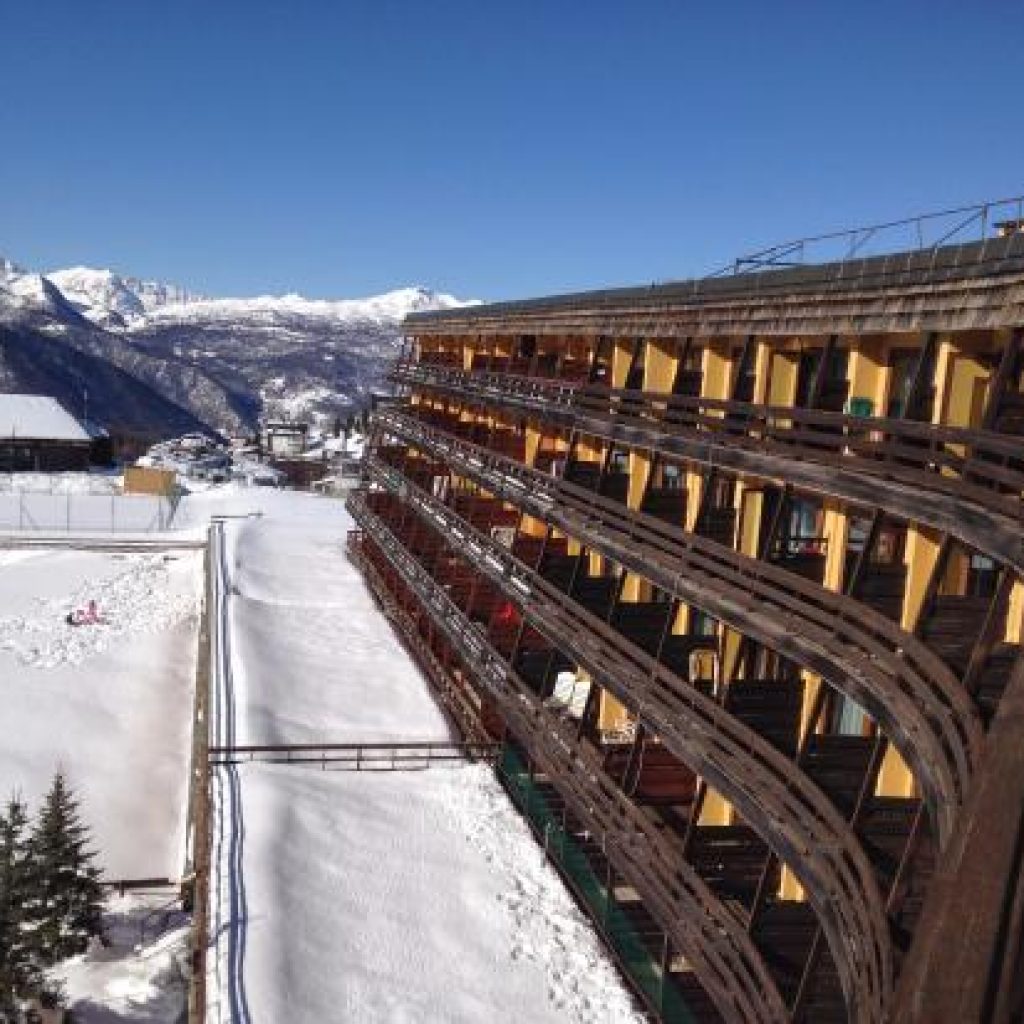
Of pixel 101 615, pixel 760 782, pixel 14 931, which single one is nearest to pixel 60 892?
pixel 14 931

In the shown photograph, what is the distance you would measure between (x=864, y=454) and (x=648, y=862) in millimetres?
5976

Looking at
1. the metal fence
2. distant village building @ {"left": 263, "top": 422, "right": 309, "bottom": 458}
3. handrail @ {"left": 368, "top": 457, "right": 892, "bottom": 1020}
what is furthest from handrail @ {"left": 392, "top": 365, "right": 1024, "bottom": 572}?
distant village building @ {"left": 263, "top": 422, "right": 309, "bottom": 458}

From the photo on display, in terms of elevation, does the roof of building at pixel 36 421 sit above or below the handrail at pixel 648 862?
below

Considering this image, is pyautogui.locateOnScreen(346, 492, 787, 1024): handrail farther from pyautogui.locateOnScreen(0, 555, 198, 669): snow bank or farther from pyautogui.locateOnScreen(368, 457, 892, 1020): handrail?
pyautogui.locateOnScreen(0, 555, 198, 669): snow bank

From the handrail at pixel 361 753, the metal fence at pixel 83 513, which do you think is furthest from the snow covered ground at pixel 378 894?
the metal fence at pixel 83 513

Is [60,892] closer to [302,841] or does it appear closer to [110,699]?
[302,841]

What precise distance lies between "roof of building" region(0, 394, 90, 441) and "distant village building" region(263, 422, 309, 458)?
191 feet

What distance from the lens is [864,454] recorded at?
43.3ft

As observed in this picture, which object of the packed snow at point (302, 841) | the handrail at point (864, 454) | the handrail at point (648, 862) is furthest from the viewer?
the packed snow at point (302, 841)

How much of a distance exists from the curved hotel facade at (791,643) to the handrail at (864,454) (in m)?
0.04

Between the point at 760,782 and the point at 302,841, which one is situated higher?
the point at 760,782

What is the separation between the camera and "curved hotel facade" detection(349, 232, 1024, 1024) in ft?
25.2

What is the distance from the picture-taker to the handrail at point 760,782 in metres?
8.50

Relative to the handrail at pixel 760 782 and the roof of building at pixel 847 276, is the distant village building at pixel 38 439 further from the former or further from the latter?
the handrail at pixel 760 782
